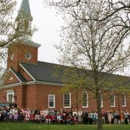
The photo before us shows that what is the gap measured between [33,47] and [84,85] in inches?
1003

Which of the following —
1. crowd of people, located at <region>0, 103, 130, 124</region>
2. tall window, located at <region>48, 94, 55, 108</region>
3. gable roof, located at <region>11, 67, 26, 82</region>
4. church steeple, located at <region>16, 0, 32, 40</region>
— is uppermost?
church steeple, located at <region>16, 0, 32, 40</region>

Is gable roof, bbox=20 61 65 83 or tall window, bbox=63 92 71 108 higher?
gable roof, bbox=20 61 65 83

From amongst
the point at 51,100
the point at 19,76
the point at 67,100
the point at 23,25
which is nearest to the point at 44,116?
the point at 51,100

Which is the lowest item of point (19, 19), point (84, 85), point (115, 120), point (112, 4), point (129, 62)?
point (115, 120)

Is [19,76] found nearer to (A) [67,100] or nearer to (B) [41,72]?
(B) [41,72]

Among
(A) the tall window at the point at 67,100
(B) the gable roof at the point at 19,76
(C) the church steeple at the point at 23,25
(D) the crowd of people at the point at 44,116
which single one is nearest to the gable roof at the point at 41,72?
(B) the gable roof at the point at 19,76

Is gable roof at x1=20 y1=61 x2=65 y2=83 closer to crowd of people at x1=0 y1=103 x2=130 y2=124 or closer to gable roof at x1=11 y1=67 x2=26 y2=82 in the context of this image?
gable roof at x1=11 y1=67 x2=26 y2=82

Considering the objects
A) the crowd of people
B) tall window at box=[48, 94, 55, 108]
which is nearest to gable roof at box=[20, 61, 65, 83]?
tall window at box=[48, 94, 55, 108]

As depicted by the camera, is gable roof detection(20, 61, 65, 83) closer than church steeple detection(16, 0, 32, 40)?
No

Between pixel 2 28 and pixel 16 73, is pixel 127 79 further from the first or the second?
pixel 16 73

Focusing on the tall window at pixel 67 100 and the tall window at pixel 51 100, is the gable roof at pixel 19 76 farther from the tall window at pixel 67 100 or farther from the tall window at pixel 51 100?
the tall window at pixel 67 100

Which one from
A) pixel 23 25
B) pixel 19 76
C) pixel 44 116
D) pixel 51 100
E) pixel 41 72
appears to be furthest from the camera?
pixel 41 72

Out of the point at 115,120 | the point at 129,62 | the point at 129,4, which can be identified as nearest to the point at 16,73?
the point at 115,120

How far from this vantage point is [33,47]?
149ft
